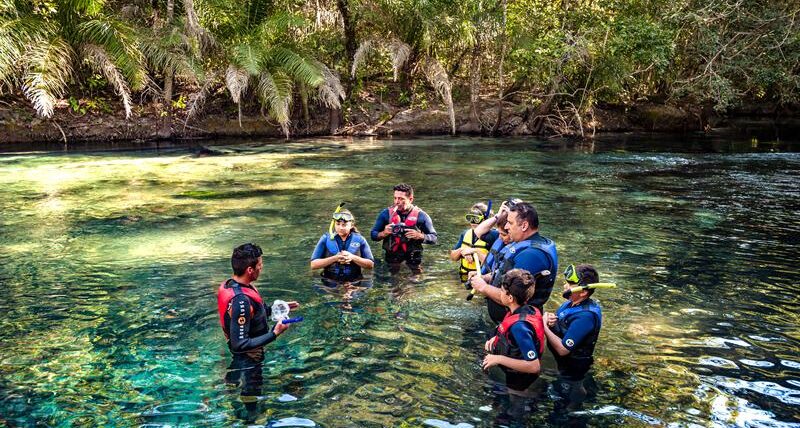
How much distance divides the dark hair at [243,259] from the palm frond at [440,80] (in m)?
19.8

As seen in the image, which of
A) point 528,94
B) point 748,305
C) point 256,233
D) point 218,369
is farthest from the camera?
point 528,94

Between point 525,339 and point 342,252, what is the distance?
10.6 ft

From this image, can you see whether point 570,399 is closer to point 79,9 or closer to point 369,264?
point 369,264

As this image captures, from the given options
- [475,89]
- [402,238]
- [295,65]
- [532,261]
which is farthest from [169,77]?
[532,261]

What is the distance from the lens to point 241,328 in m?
5.25

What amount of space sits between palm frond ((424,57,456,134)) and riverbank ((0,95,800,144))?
193 cm

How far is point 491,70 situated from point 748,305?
72.3 feet

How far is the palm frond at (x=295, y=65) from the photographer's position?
22359 mm

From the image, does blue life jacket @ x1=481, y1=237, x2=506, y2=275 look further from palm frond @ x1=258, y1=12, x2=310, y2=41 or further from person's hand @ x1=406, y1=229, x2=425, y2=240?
palm frond @ x1=258, y1=12, x2=310, y2=41

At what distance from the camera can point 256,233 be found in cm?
1108

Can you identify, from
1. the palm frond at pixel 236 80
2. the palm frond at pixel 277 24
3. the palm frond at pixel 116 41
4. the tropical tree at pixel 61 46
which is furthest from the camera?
the palm frond at pixel 277 24

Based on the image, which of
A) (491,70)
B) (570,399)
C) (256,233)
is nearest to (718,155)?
(491,70)

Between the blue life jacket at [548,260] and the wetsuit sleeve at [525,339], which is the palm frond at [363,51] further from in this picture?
the wetsuit sleeve at [525,339]

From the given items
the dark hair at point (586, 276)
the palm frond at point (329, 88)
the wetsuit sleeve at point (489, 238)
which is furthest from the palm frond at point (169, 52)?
the dark hair at point (586, 276)
